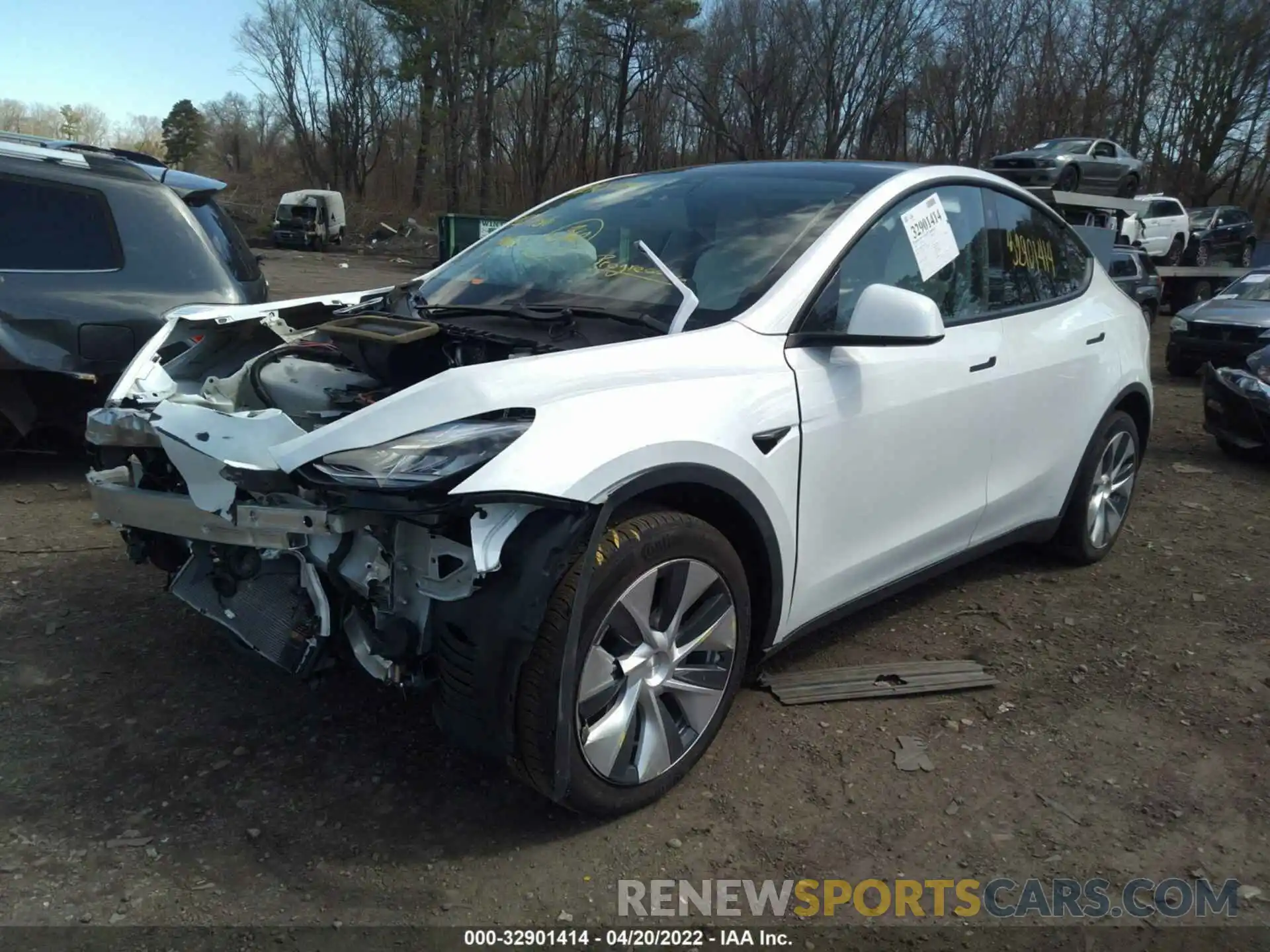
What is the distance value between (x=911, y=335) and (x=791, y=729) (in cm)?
130

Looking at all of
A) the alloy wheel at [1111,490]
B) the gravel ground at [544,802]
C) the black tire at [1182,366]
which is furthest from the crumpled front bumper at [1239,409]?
the black tire at [1182,366]

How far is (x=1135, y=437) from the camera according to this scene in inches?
190

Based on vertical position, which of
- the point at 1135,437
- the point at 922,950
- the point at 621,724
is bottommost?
the point at 922,950

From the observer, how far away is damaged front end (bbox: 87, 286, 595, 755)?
7.36 ft

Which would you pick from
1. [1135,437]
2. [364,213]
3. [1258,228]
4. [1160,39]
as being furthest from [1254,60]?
[1135,437]

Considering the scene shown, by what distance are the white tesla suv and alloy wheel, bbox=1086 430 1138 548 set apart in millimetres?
402

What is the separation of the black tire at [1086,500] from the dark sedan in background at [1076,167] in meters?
12.0

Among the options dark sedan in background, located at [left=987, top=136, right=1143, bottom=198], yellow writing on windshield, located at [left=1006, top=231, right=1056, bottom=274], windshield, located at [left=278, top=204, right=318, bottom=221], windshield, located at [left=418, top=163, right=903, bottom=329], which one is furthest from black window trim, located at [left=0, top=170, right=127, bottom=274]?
windshield, located at [left=278, top=204, right=318, bottom=221]

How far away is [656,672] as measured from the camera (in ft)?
8.77

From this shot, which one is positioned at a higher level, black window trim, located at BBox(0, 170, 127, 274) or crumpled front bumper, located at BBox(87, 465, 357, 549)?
black window trim, located at BBox(0, 170, 127, 274)

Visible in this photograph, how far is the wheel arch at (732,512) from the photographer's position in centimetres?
251

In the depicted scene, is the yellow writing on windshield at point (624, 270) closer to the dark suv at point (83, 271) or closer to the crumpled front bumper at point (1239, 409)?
the dark suv at point (83, 271)

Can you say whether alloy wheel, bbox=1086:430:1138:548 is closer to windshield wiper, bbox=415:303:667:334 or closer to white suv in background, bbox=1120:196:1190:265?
windshield wiper, bbox=415:303:667:334

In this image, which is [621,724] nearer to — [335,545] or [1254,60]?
[335,545]
